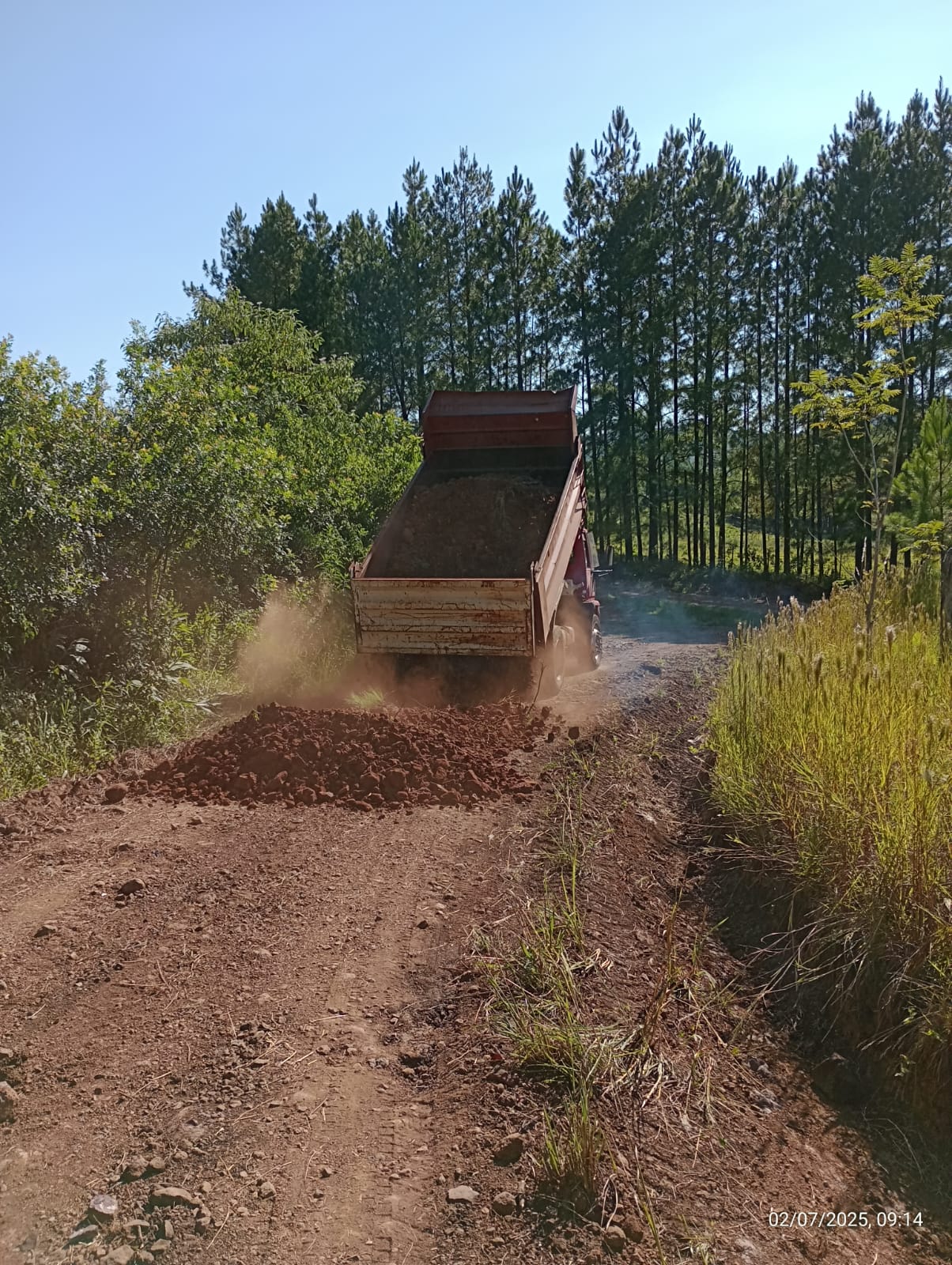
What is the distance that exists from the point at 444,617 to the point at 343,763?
2255 mm

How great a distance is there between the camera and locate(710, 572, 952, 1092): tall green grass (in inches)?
113

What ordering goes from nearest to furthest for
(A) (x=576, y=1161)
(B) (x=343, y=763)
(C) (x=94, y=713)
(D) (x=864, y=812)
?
1. (A) (x=576, y=1161)
2. (D) (x=864, y=812)
3. (B) (x=343, y=763)
4. (C) (x=94, y=713)

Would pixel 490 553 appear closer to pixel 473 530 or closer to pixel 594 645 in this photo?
pixel 473 530

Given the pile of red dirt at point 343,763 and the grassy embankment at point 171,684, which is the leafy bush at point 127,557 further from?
the pile of red dirt at point 343,763

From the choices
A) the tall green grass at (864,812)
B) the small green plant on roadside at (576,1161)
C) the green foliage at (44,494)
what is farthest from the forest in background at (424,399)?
the small green plant on roadside at (576,1161)

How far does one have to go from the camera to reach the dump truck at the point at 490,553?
729 centimetres

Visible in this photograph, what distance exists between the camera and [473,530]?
8383 mm

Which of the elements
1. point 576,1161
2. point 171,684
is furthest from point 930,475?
point 576,1161

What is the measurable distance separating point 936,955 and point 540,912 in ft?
4.80

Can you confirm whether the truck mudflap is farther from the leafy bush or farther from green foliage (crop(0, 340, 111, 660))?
green foliage (crop(0, 340, 111, 660))

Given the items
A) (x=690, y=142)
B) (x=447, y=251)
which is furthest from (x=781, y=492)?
(x=447, y=251)

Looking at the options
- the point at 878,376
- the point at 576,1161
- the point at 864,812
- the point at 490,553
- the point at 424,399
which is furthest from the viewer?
the point at 424,399

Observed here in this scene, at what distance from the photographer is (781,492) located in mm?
25922

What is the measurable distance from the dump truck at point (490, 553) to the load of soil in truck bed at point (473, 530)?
12 millimetres
